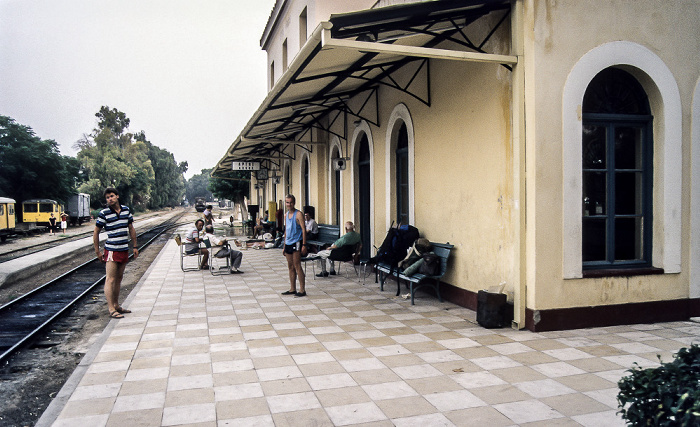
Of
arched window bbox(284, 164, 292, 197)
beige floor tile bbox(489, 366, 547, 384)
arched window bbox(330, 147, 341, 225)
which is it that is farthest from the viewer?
arched window bbox(284, 164, 292, 197)

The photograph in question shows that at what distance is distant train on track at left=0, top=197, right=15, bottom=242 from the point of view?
88.9 feet

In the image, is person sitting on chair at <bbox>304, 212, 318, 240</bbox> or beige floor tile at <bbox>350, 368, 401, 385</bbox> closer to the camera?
beige floor tile at <bbox>350, 368, 401, 385</bbox>

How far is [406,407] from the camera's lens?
12.8 ft

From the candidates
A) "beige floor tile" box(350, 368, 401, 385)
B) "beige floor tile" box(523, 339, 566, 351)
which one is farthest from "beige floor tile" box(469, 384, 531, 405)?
"beige floor tile" box(523, 339, 566, 351)

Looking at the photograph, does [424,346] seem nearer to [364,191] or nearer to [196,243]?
[364,191]

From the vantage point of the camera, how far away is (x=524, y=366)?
482cm

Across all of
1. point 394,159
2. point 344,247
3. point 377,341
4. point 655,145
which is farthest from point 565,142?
point 344,247

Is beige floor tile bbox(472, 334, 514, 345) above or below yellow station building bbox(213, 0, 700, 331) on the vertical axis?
below

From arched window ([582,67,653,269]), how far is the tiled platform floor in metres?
1.02

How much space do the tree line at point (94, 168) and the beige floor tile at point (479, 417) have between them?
32.6 meters

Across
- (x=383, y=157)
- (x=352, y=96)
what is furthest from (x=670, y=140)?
(x=352, y=96)

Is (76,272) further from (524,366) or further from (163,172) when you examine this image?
(163,172)

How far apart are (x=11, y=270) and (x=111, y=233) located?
27.7 feet

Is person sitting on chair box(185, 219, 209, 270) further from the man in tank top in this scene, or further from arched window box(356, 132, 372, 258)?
the man in tank top
